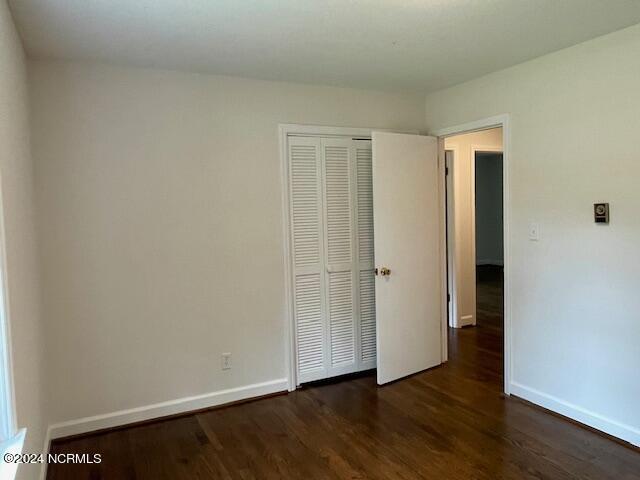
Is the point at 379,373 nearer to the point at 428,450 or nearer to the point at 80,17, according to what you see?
the point at 428,450

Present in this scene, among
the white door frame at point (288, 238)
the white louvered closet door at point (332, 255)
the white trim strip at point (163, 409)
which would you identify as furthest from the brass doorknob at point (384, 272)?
the white trim strip at point (163, 409)

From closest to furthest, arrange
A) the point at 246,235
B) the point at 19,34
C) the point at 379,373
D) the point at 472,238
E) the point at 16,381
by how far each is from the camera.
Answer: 1. the point at 16,381
2. the point at 19,34
3. the point at 246,235
4. the point at 379,373
5. the point at 472,238

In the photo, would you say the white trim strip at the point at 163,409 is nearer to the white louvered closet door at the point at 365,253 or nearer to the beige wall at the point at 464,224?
the white louvered closet door at the point at 365,253

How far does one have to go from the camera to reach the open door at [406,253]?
3.59 meters

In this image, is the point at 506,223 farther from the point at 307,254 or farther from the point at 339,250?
the point at 307,254

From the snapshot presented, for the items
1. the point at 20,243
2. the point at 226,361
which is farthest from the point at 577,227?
the point at 20,243

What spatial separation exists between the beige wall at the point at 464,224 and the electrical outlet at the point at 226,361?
2.85 m

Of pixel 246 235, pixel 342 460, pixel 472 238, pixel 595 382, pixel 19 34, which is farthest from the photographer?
pixel 472 238

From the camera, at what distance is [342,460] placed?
255 centimetres

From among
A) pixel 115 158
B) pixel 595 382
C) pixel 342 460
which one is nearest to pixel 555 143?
pixel 595 382

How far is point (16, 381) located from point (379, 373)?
2.52m

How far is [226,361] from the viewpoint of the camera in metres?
3.32

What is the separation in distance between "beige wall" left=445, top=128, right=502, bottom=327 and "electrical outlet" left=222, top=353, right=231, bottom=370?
9.37ft

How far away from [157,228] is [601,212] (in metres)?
2.78
